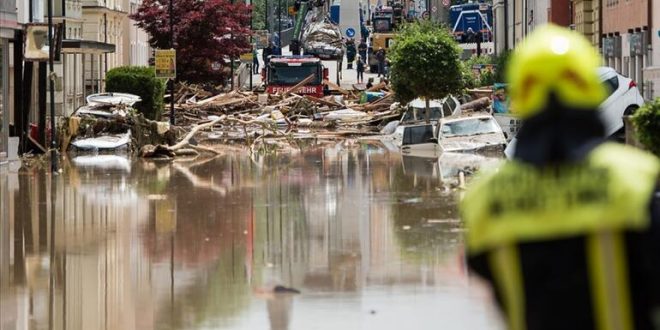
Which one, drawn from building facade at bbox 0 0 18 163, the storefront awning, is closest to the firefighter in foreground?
building facade at bbox 0 0 18 163

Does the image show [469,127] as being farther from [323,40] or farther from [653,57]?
[323,40]

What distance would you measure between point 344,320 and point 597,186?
381 inches

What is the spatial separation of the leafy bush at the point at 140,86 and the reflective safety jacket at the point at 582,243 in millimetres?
45563

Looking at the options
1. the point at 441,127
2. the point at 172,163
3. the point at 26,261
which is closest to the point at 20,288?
the point at 26,261

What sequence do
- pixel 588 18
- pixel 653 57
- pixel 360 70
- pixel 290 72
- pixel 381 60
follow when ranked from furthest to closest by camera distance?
pixel 381 60 < pixel 360 70 < pixel 290 72 < pixel 588 18 < pixel 653 57

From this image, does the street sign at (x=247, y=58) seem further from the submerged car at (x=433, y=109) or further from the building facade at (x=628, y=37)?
the building facade at (x=628, y=37)

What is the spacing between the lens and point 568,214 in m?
4.28

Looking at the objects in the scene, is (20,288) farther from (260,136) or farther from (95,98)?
(260,136)

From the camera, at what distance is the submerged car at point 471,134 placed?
40812 mm

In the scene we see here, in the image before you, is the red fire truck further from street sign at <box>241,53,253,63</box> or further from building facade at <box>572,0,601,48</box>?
building facade at <box>572,0,601,48</box>

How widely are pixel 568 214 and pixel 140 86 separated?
151 feet

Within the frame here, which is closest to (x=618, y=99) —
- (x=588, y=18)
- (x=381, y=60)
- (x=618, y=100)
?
(x=618, y=100)

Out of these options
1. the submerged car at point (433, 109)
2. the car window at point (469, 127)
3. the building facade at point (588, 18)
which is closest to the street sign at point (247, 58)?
the building facade at point (588, 18)

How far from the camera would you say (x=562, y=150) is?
434 cm
